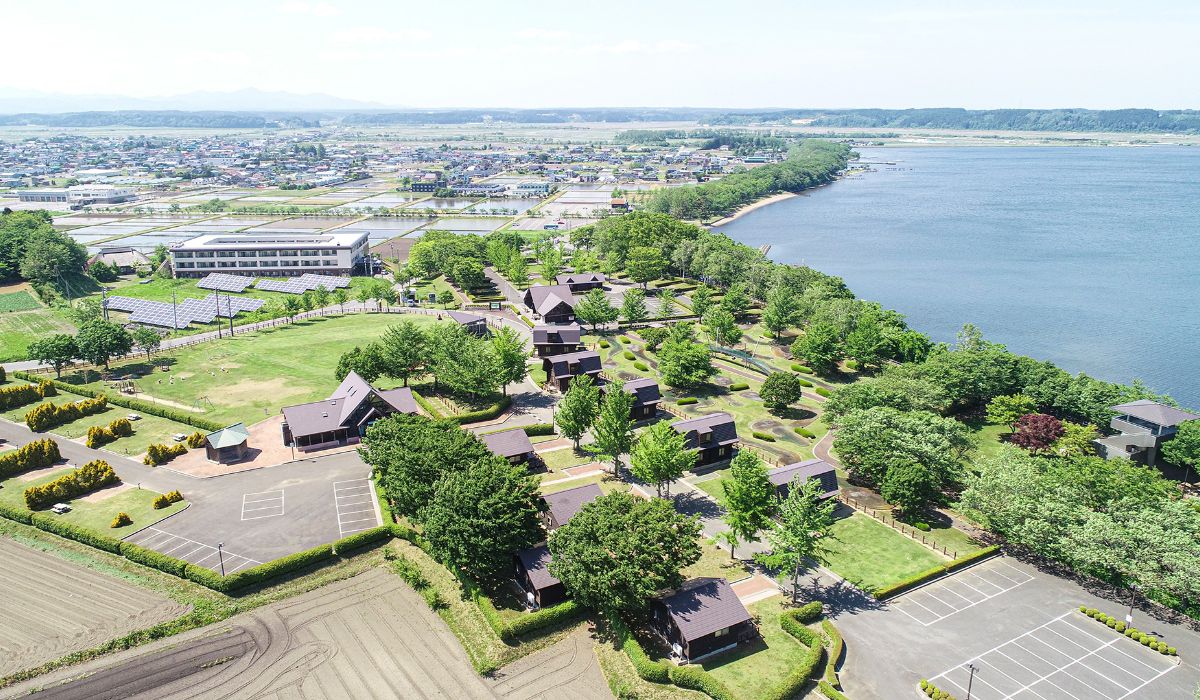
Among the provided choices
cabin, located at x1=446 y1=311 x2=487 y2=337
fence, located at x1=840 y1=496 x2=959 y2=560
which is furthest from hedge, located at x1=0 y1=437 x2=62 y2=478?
fence, located at x1=840 y1=496 x2=959 y2=560

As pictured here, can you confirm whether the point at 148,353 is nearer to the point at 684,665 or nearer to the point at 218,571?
the point at 218,571

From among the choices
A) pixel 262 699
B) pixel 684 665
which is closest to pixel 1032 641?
pixel 684 665

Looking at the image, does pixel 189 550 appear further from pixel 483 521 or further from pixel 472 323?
pixel 472 323

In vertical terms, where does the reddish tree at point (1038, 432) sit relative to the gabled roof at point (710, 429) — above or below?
below

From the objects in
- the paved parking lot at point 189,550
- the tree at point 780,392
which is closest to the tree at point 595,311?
the tree at point 780,392

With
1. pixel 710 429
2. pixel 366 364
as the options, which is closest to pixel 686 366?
pixel 710 429

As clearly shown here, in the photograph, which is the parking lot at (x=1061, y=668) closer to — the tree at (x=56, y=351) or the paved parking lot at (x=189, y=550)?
the paved parking lot at (x=189, y=550)

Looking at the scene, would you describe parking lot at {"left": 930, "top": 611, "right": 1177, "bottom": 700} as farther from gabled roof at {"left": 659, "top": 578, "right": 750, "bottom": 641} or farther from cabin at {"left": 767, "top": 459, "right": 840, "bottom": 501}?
cabin at {"left": 767, "top": 459, "right": 840, "bottom": 501}
